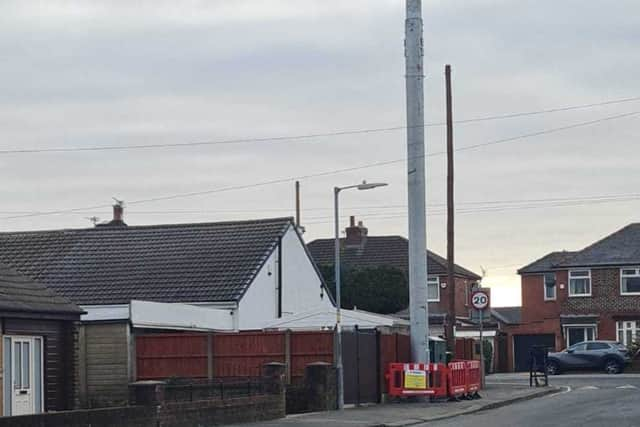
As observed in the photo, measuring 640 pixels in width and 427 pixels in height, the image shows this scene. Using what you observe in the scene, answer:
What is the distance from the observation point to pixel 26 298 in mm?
29797

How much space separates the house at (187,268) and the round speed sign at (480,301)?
7858 millimetres

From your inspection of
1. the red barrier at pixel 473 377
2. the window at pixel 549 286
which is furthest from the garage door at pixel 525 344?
the red barrier at pixel 473 377

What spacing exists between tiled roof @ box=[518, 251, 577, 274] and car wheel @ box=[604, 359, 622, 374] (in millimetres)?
13912

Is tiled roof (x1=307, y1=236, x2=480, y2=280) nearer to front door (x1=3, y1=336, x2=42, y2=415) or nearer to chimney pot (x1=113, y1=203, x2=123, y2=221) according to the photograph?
chimney pot (x1=113, y1=203, x2=123, y2=221)

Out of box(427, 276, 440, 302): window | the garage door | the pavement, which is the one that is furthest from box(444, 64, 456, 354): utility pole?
box(427, 276, 440, 302): window

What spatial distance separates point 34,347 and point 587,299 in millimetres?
43818

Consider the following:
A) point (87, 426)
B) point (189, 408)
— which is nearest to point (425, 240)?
point (189, 408)

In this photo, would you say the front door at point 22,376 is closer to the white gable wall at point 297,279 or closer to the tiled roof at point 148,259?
the tiled roof at point 148,259

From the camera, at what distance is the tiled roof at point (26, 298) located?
28.8m

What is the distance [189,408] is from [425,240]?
39.3ft

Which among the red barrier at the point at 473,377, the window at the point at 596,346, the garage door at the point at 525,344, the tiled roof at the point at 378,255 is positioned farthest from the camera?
the tiled roof at the point at 378,255

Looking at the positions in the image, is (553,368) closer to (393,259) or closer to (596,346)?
(596,346)

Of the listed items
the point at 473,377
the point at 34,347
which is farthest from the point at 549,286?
the point at 34,347

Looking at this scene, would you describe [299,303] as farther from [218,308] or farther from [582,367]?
[582,367]
